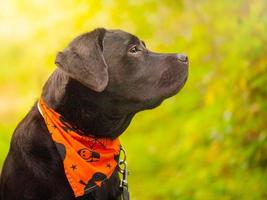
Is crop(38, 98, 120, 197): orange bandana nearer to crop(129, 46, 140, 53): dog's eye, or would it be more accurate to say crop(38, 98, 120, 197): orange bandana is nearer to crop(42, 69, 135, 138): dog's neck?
crop(42, 69, 135, 138): dog's neck

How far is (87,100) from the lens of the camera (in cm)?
471

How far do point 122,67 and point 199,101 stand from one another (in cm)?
597

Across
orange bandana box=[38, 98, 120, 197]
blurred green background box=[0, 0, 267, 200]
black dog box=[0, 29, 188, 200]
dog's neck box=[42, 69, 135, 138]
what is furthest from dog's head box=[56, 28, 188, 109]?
blurred green background box=[0, 0, 267, 200]

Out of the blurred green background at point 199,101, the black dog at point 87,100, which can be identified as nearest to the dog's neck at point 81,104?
the black dog at point 87,100

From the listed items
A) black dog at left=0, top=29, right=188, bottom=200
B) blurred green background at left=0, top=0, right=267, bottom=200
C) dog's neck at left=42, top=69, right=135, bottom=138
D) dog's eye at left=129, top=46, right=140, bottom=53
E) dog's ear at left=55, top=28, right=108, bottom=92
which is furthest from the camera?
blurred green background at left=0, top=0, right=267, bottom=200

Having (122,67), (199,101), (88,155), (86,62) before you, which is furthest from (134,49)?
(199,101)

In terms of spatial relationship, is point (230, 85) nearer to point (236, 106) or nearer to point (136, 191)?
point (236, 106)

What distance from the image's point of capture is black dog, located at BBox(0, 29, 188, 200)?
4.57 meters

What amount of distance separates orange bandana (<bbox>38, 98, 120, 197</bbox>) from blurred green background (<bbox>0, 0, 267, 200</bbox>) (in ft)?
8.30

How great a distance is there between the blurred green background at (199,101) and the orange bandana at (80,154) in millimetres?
2529

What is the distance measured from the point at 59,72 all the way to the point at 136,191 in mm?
4292

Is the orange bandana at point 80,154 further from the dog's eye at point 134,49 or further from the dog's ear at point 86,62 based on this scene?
the dog's eye at point 134,49

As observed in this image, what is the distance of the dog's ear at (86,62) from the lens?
4465 millimetres

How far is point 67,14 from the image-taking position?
11.7 meters
